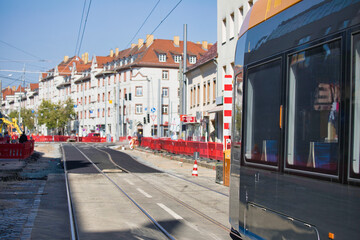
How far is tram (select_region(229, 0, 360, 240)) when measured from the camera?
14.2 feet

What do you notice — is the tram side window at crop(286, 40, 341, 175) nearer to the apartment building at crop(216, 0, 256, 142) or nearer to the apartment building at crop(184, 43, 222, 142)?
the apartment building at crop(216, 0, 256, 142)

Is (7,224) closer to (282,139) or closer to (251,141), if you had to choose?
(251,141)

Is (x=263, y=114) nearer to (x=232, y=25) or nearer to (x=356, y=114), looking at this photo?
(x=356, y=114)

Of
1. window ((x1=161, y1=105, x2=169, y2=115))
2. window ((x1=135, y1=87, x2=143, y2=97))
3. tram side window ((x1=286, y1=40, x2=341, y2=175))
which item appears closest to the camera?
tram side window ((x1=286, y1=40, x2=341, y2=175))

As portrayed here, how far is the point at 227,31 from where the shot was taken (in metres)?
38.8

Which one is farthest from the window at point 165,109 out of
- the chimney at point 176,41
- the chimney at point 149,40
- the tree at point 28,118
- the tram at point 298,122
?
the tram at point 298,122

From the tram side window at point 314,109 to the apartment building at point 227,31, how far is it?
2971 cm

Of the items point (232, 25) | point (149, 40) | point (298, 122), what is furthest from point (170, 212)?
point (149, 40)

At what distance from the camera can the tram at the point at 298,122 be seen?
434 centimetres

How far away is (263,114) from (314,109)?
139 centimetres

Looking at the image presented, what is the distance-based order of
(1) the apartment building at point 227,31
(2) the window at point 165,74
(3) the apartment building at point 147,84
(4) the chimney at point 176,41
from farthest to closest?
(4) the chimney at point 176,41
(2) the window at point 165,74
(3) the apartment building at point 147,84
(1) the apartment building at point 227,31

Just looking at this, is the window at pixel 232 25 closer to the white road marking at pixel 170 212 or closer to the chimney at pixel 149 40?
the white road marking at pixel 170 212

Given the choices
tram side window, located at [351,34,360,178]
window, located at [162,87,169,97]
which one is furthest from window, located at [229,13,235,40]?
window, located at [162,87,169,97]

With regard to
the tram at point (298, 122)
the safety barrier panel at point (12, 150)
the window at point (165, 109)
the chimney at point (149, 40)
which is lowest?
the safety barrier panel at point (12, 150)
